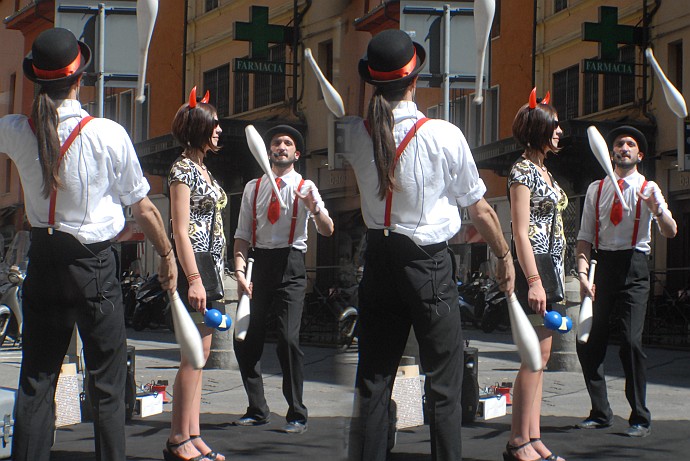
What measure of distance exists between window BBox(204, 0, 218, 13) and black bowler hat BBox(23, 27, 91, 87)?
0.36 metres

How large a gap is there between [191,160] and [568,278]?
3614mm

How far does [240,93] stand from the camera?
2016mm

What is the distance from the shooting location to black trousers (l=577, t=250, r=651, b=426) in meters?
3.64

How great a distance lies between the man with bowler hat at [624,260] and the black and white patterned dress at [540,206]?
1.82 ft

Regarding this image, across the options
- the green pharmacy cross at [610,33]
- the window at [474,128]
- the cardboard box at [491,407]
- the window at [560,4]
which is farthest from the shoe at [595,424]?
the green pharmacy cross at [610,33]

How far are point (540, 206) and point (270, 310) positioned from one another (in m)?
0.78

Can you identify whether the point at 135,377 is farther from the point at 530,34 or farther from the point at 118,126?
the point at 530,34

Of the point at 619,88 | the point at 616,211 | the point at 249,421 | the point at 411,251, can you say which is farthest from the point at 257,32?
the point at 619,88

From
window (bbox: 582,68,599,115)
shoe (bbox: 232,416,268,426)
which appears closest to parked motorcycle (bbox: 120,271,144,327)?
shoe (bbox: 232,416,268,426)

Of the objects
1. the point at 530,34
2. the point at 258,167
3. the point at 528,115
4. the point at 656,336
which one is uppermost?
the point at 530,34

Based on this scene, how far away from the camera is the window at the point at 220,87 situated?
2040mm

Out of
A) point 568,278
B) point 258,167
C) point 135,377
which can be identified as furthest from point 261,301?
point 568,278

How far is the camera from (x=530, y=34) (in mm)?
4102

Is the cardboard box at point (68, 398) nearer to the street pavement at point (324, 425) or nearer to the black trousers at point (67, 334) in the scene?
the street pavement at point (324, 425)
